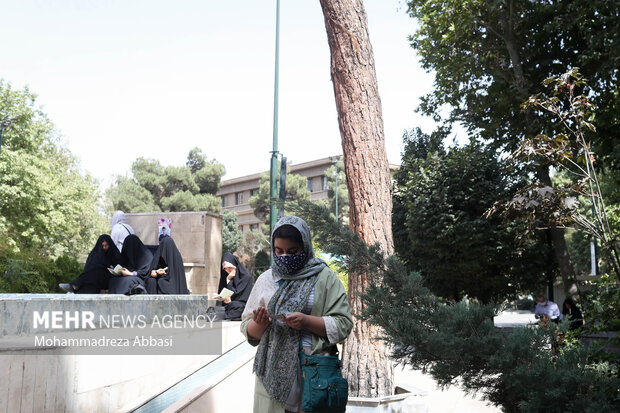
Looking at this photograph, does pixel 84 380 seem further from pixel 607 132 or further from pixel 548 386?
pixel 607 132

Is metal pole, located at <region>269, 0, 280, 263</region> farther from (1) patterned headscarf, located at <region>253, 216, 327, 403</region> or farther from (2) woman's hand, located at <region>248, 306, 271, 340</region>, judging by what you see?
(2) woman's hand, located at <region>248, 306, 271, 340</region>

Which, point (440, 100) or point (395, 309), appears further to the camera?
point (440, 100)

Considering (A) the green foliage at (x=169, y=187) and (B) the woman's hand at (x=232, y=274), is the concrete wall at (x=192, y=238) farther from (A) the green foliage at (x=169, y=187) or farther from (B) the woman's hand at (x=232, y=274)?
(A) the green foliage at (x=169, y=187)

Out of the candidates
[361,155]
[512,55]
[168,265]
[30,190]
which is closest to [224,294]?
[168,265]

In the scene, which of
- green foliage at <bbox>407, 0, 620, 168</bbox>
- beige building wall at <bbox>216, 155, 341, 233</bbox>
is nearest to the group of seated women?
green foliage at <bbox>407, 0, 620, 168</bbox>

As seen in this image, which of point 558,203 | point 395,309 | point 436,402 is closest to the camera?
point 395,309

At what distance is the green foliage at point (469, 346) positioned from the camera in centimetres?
276

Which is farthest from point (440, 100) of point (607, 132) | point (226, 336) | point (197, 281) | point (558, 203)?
point (226, 336)

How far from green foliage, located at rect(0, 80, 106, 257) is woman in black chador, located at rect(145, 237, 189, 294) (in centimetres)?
1715

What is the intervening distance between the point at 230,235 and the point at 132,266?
3945 cm

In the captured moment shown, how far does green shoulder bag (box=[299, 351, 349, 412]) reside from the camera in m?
2.72

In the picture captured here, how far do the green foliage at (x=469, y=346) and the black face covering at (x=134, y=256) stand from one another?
6.47m

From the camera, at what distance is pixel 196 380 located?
5961 millimetres

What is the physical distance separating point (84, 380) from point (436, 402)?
5425 mm
